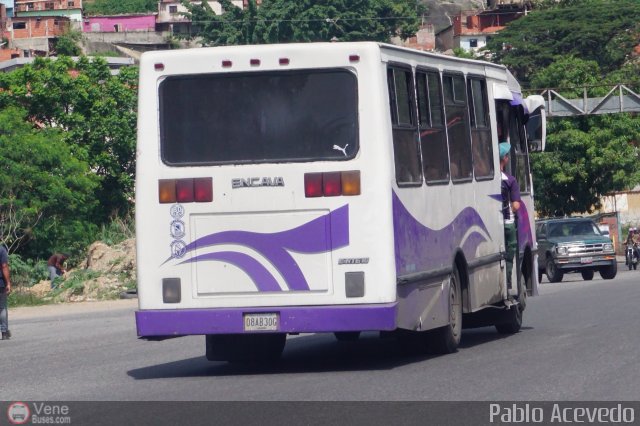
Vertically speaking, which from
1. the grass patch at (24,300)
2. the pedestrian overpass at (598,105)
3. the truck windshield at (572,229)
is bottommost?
the grass patch at (24,300)

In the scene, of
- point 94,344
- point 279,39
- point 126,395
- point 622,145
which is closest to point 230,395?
point 126,395

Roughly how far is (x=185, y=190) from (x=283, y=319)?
1.59 metres

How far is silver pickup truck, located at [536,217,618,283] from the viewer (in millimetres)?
37844

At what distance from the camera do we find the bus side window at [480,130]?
15719mm

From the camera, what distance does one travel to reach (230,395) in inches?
455

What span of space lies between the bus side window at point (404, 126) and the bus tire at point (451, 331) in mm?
1577

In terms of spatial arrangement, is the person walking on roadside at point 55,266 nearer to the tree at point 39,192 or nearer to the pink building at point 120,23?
the tree at point 39,192

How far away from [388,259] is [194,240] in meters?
1.92

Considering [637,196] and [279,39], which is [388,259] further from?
[279,39]

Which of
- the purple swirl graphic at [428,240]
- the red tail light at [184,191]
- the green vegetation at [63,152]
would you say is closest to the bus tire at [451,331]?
the purple swirl graphic at [428,240]

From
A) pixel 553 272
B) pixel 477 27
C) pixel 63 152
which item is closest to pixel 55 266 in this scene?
pixel 63 152

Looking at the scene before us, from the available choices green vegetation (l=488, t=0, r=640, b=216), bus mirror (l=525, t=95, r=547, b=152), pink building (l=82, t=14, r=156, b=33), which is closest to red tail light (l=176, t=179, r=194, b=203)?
bus mirror (l=525, t=95, r=547, b=152)

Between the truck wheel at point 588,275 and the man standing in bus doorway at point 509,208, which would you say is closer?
the man standing in bus doorway at point 509,208

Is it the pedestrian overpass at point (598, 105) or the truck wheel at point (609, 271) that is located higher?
the pedestrian overpass at point (598, 105)
